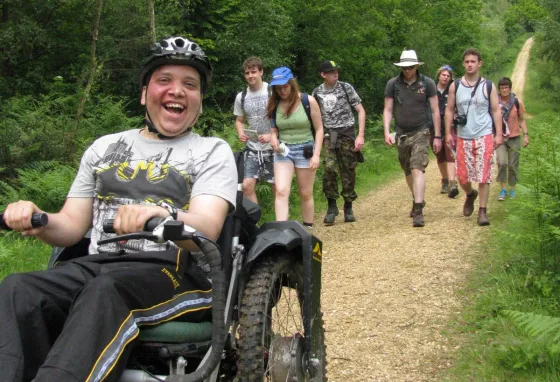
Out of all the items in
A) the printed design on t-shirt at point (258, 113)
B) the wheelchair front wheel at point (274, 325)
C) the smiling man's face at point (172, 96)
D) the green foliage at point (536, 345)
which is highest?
the smiling man's face at point (172, 96)

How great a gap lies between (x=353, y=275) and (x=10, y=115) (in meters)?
9.05

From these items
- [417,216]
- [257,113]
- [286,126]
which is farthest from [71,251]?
[417,216]

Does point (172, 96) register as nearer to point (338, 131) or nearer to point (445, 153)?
point (338, 131)

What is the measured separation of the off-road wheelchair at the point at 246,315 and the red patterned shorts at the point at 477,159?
215 inches

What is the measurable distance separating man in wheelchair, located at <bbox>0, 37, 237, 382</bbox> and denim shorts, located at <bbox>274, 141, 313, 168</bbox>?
4.35m

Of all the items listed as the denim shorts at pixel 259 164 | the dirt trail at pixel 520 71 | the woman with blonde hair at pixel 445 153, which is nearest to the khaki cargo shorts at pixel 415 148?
the woman with blonde hair at pixel 445 153

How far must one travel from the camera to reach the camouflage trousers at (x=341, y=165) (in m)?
9.46

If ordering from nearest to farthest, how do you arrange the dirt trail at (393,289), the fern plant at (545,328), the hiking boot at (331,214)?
1. the fern plant at (545,328)
2. the dirt trail at (393,289)
3. the hiking boot at (331,214)

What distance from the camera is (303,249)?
330cm

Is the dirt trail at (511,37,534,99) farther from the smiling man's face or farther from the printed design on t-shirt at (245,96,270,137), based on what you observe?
the smiling man's face

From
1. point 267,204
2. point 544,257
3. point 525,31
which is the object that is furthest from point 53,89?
point 525,31

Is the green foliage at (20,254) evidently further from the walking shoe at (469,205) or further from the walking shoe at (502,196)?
the walking shoe at (502,196)

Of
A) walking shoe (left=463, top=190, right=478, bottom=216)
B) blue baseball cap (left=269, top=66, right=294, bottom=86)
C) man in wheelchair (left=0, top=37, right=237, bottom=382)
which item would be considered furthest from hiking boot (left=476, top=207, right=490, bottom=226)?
man in wheelchair (left=0, top=37, right=237, bottom=382)

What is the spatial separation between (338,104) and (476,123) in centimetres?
184
